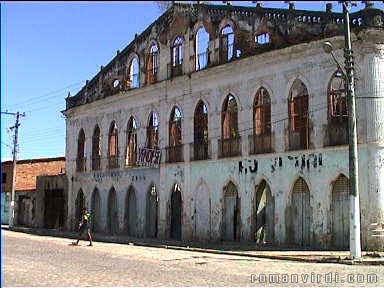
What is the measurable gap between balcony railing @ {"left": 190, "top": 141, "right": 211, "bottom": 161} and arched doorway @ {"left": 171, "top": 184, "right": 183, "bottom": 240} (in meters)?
1.91

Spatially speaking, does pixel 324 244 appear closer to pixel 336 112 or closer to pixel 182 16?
pixel 336 112

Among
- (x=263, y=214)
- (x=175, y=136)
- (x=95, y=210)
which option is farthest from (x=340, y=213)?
(x=95, y=210)

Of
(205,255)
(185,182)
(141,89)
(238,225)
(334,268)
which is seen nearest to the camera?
(334,268)

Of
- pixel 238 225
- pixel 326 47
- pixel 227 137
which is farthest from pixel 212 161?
pixel 326 47

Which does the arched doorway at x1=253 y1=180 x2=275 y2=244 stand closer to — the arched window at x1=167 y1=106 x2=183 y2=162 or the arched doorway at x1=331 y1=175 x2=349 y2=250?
the arched doorway at x1=331 y1=175 x2=349 y2=250

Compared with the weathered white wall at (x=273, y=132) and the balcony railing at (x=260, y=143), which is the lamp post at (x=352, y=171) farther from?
the balcony railing at (x=260, y=143)

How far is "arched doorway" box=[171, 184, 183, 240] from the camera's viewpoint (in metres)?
26.6

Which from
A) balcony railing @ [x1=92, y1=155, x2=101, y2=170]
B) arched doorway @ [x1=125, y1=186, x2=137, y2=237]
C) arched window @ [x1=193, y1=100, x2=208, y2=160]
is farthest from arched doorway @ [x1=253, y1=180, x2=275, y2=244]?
balcony railing @ [x1=92, y1=155, x2=101, y2=170]

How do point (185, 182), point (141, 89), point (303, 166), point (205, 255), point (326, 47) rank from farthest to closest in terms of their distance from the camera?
point (141, 89) → point (185, 182) → point (303, 166) → point (205, 255) → point (326, 47)

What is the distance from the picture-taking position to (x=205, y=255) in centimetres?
1906

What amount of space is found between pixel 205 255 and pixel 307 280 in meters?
7.52

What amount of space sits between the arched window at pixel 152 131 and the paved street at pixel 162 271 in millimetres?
10782

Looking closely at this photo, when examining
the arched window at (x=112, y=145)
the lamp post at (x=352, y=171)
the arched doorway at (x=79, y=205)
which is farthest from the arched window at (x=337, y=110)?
the arched doorway at (x=79, y=205)

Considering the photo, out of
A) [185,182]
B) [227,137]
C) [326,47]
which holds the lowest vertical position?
[185,182]
